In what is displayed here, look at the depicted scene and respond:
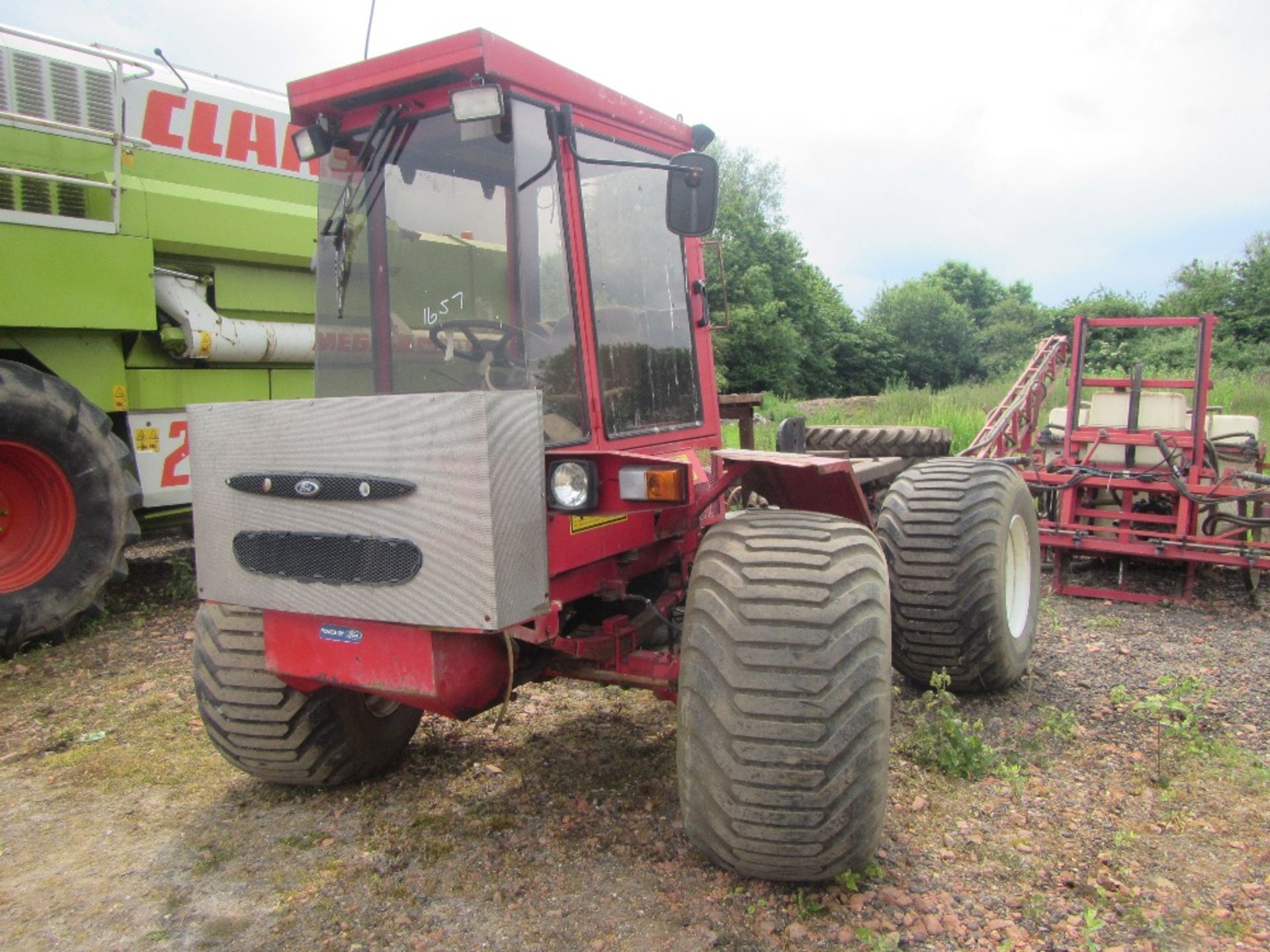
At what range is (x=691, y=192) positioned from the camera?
9.51ft

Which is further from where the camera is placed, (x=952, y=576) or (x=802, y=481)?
(x=952, y=576)

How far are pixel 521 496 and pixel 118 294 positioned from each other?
4.12 metres

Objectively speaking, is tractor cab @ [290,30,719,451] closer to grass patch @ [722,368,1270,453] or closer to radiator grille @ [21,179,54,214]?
radiator grille @ [21,179,54,214]

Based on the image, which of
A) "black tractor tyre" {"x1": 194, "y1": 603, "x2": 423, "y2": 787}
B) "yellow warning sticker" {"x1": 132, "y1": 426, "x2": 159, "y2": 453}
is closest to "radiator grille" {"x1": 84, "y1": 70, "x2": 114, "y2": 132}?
"yellow warning sticker" {"x1": 132, "y1": 426, "x2": 159, "y2": 453}

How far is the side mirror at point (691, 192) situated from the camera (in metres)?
2.88

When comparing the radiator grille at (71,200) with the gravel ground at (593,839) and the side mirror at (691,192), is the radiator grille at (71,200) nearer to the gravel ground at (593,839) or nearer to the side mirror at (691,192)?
the gravel ground at (593,839)

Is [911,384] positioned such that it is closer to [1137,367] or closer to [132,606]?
[1137,367]

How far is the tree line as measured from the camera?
25.8 metres

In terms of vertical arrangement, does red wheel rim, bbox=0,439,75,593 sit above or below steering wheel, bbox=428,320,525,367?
below

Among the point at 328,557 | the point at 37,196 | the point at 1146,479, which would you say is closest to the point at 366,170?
the point at 328,557

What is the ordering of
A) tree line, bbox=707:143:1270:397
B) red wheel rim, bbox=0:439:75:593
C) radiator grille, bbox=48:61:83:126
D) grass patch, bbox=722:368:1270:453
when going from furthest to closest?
tree line, bbox=707:143:1270:397 < grass patch, bbox=722:368:1270:453 < radiator grille, bbox=48:61:83:126 < red wheel rim, bbox=0:439:75:593

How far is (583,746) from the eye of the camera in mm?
3824


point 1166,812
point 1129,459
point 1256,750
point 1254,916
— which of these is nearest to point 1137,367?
point 1129,459

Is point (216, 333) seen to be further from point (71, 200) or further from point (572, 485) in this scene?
point (572, 485)
